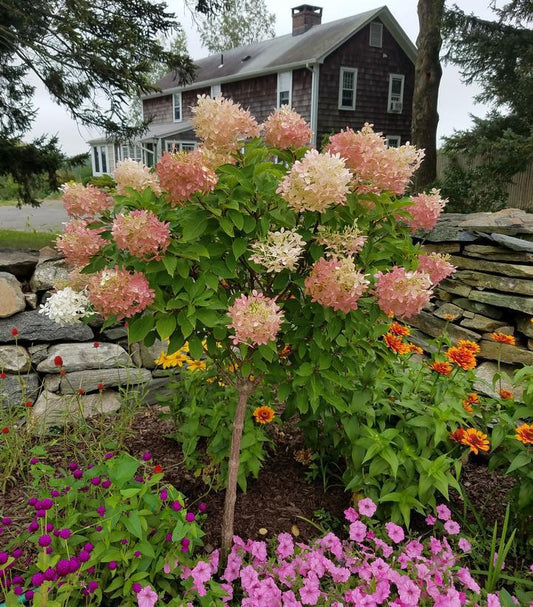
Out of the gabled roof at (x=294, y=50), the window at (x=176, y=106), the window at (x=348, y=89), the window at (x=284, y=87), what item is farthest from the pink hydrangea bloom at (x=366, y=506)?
the window at (x=176, y=106)

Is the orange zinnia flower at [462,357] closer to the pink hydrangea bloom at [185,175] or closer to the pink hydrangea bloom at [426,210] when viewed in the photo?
the pink hydrangea bloom at [426,210]

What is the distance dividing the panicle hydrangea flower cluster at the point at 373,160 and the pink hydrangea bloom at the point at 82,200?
78cm

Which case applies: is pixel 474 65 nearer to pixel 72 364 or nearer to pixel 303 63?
pixel 303 63

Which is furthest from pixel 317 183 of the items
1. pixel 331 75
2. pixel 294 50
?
pixel 294 50

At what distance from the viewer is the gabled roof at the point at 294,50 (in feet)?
49.6

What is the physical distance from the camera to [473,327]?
12.4 ft

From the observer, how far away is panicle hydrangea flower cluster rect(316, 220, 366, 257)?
1459 mm

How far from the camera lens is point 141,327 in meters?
1.51

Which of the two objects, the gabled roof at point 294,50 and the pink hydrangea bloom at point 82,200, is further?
the gabled roof at point 294,50

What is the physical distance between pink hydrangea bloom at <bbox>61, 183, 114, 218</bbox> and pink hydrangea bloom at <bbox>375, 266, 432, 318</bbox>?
3.15 ft

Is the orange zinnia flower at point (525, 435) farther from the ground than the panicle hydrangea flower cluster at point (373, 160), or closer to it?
closer to it

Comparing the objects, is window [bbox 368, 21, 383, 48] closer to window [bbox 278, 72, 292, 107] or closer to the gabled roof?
the gabled roof

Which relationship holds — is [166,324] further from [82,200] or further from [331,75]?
[331,75]

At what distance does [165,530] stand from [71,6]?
12.7ft
